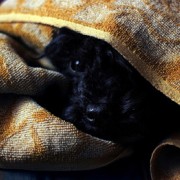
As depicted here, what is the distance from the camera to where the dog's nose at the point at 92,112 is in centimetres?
91

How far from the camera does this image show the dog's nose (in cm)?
91

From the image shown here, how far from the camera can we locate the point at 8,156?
87 cm

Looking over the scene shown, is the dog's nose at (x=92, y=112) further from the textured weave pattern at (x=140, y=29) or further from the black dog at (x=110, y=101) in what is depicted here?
the textured weave pattern at (x=140, y=29)

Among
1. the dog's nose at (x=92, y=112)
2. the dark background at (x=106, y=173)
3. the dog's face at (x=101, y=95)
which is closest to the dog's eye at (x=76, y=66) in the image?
the dog's face at (x=101, y=95)

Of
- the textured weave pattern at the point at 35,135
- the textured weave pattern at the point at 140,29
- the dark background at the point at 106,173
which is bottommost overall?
the dark background at the point at 106,173

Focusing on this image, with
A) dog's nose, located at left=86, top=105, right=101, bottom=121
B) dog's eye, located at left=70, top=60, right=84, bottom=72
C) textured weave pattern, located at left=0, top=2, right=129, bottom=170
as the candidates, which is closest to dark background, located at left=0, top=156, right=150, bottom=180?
textured weave pattern, located at left=0, top=2, right=129, bottom=170

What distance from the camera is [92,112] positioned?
912mm

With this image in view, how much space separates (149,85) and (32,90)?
0.26 metres

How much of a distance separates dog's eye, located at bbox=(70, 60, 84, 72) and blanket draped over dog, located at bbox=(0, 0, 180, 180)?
0.06 m

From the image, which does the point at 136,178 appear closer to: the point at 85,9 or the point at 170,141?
the point at 170,141

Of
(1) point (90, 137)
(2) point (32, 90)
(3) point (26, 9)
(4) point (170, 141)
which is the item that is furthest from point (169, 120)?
(3) point (26, 9)

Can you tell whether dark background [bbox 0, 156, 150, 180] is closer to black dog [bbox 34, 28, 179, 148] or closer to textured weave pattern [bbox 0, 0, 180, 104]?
black dog [bbox 34, 28, 179, 148]

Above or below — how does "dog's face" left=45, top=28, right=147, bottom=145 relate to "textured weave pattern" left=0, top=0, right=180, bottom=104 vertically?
below

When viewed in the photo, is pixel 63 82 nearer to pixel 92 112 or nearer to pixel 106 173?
pixel 92 112
